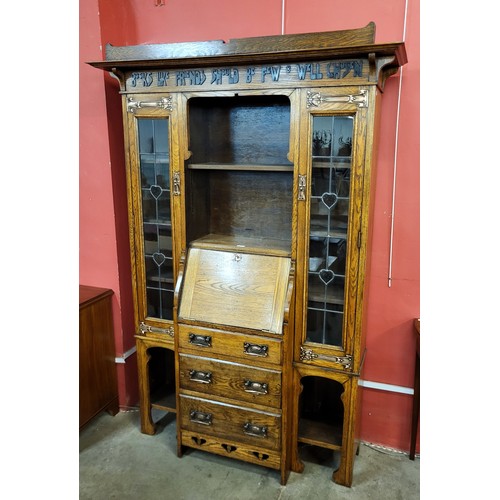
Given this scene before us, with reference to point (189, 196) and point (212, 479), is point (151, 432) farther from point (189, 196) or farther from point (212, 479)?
point (189, 196)

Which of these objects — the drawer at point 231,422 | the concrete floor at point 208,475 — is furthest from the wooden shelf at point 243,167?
the concrete floor at point 208,475

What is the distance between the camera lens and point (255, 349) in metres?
2.32

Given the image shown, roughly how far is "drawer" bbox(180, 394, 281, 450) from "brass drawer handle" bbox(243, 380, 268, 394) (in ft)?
0.38

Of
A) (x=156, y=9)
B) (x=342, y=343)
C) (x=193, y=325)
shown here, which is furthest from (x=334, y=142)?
(x=156, y=9)

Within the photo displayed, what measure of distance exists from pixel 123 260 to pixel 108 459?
1195mm

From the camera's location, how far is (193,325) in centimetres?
241

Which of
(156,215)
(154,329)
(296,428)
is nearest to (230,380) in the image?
(296,428)

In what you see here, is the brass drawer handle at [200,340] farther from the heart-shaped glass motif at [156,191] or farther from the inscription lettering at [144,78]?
the inscription lettering at [144,78]

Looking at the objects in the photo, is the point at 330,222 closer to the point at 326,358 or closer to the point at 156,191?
the point at 326,358

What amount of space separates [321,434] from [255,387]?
0.54 metres

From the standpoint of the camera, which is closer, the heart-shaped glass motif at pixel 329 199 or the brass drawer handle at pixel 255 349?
the heart-shaped glass motif at pixel 329 199

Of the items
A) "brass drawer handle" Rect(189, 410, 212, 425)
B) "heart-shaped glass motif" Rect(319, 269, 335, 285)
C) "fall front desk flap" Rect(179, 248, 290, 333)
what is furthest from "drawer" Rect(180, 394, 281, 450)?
"heart-shaped glass motif" Rect(319, 269, 335, 285)

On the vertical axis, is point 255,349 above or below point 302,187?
below

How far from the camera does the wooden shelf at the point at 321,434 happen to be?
8.16ft
